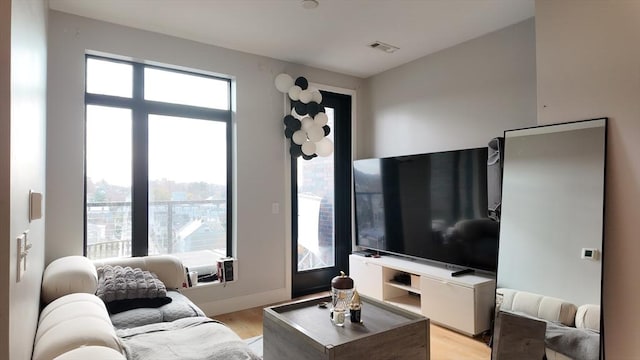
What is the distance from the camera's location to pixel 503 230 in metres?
2.70

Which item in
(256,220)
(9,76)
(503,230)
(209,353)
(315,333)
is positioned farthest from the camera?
(256,220)

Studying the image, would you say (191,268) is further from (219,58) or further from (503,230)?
(503,230)

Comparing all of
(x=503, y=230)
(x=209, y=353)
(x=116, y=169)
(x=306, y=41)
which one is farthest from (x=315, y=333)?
(x=306, y=41)

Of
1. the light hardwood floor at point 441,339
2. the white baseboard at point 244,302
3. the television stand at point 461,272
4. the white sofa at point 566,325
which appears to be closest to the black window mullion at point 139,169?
the white baseboard at point 244,302

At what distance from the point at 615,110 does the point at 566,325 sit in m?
1.29

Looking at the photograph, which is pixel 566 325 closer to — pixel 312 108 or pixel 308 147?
pixel 308 147

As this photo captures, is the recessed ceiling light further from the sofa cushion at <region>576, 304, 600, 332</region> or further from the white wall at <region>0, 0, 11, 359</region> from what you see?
the sofa cushion at <region>576, 304, 600, 332</region>

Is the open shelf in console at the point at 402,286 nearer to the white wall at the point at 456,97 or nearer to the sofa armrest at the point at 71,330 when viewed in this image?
the white wall at the point at 456,97

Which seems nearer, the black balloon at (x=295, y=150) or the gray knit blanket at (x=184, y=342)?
the gray knit blanket at (x=184, y=342)

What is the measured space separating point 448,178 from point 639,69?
1666 millimetres

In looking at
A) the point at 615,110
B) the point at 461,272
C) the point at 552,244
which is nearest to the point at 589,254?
the point at 552,244

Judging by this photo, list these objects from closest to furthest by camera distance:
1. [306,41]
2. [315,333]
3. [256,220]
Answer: [315,333]
[306,41]
[256,220]

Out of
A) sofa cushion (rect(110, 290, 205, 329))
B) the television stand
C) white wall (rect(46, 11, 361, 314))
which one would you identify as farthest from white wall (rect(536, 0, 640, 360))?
white wall (rect(46, 11, 361, 314))

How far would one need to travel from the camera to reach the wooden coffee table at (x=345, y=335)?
6.22 ft
